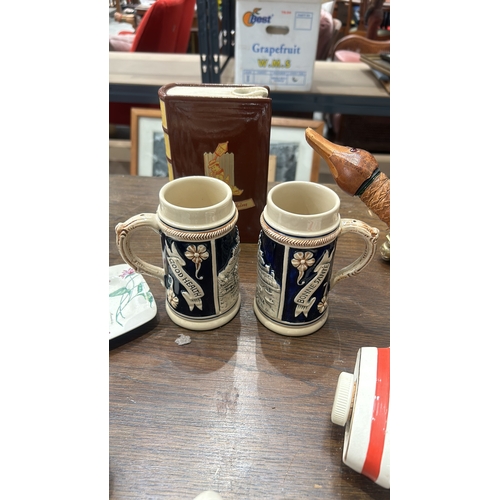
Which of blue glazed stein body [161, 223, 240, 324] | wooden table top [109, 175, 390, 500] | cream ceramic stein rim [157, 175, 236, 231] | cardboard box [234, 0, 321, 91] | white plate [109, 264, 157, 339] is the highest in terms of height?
cardboard box [234, 0, 321, 91]

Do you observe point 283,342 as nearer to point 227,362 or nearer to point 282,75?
point 227,362

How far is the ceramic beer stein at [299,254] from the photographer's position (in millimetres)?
488

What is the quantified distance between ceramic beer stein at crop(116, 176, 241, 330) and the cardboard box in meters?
0.69

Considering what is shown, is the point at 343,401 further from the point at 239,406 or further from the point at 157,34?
the point at 157,34

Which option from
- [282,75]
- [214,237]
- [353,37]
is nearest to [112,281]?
[214,237]

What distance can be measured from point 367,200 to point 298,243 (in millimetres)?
132

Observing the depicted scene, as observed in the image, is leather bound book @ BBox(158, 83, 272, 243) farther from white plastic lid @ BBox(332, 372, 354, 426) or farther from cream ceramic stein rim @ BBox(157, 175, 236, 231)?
white plastic lid @ BBox(332, 372, 354, 426)

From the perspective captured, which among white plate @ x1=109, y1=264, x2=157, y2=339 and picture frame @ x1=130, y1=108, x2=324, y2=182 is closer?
white plate @ x1=109, y1=264, x2=157, y2=339

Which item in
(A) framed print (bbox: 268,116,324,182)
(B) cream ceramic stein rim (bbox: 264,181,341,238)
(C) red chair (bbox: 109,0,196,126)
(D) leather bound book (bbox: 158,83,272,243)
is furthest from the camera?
(C) red chair (bbox: 109,0,196,126)

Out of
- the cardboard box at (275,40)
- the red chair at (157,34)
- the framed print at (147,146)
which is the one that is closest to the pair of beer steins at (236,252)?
the cardboard box at (275,40)

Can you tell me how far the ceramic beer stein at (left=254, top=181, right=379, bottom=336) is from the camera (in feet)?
1.60

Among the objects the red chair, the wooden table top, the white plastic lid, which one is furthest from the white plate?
the red chair

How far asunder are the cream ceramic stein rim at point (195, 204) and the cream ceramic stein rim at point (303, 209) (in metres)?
0.06

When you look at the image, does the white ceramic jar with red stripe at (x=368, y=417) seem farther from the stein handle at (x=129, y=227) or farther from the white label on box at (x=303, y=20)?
the white label on box at (x=303, y=20)
